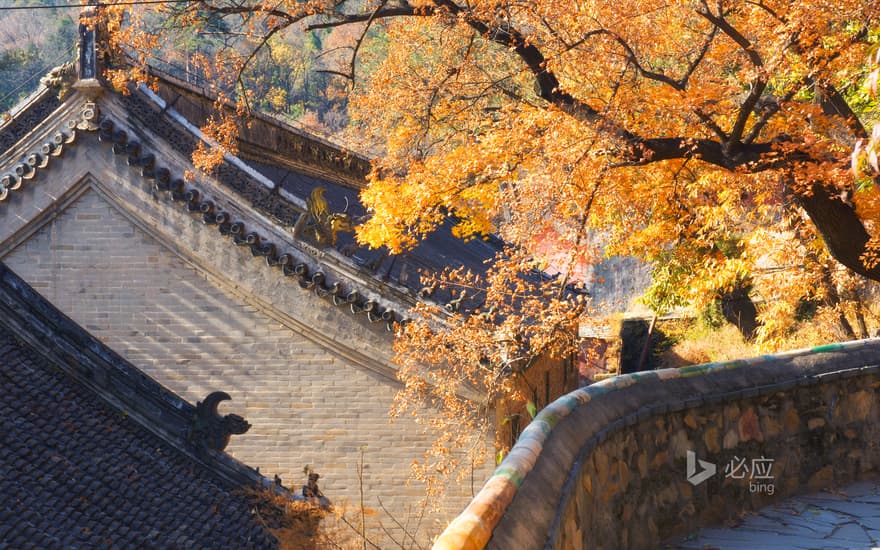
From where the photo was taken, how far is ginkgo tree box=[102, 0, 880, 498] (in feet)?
32.0

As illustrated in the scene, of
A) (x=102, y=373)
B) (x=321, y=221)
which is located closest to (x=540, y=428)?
(x=102, y=373)

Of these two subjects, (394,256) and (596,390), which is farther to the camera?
(394,256)

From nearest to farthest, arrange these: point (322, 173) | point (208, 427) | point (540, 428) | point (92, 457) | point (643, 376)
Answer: point (540, 428) < point (643, 376) < point (92, 457) < point (208, 427) < point (322, 173)

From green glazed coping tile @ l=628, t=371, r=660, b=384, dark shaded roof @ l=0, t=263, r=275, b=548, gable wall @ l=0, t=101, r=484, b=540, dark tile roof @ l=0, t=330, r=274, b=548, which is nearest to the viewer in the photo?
green glazed coping tile @ l=628, t=371, r=660, b=384

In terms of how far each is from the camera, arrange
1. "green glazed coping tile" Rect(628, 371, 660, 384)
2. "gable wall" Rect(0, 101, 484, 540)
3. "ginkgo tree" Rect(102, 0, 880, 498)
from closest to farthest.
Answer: "green glazed coping tile" Rect(628, 371, 660, 384), "ginkgo tree" Rect(102, 0, 880, 498), "gable wall" Rect(0, 101, 484, 540)

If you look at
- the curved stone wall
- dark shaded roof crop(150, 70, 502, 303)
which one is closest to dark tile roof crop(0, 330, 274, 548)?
dark shaded roof crop(150, 70, 502, 303)

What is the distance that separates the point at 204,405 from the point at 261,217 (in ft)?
12.2

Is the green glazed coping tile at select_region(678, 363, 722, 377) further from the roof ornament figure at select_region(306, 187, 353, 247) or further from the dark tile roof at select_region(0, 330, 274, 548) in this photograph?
the roof ornament figure at select_region(306, 187, 353, 247)

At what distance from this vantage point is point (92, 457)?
9.91m

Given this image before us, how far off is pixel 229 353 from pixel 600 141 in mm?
6804

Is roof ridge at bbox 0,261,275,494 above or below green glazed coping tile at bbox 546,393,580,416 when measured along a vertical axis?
above

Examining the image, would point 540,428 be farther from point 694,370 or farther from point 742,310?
point 742,310

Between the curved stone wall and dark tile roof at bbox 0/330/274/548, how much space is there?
5.06 metres

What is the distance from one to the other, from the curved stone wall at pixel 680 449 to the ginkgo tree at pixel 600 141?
2203mm
